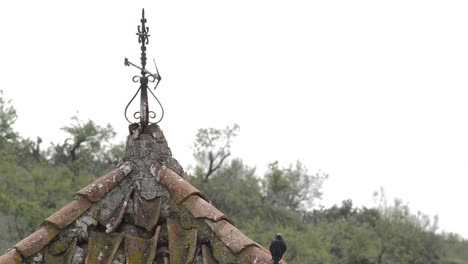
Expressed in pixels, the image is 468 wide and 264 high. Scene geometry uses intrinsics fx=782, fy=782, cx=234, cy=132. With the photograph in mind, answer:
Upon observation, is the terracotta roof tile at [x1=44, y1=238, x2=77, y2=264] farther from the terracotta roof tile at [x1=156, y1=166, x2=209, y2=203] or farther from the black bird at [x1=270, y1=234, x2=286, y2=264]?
the black bird at [x1=270, y1=234, x2=286, y2=264]

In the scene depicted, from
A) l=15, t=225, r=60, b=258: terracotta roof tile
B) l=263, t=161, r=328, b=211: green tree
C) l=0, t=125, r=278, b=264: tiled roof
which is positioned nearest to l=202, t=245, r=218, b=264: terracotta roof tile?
l=0, t=125, r=278, b=264: tiled roof

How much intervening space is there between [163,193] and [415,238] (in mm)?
42199

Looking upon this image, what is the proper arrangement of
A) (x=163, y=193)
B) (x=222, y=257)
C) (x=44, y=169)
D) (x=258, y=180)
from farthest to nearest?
(x=258, y=180) → (x=44, y=169) → (x=163, y=193) → (x=222, y=257)

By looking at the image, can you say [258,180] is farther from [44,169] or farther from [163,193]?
[163,193]

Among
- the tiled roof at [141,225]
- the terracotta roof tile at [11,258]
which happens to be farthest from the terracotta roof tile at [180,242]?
the terracotta roof tile at [11,258]

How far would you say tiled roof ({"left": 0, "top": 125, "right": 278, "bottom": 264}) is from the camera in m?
3.86

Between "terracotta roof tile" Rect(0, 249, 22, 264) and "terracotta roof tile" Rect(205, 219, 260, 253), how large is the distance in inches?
37.0

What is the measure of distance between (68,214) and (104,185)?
0.84ft

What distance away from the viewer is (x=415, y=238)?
146 feet

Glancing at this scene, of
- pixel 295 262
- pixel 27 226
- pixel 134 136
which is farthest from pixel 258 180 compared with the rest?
pixel 134 136

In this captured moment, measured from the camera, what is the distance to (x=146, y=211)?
4098mm

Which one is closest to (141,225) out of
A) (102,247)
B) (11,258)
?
(102,247)

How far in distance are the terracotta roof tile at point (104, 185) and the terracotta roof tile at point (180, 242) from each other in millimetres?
357

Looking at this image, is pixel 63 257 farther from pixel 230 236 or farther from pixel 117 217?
pixel 230 236
